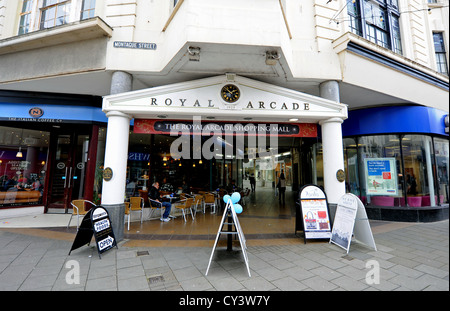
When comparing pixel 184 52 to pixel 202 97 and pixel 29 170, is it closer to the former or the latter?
pixel 202 97

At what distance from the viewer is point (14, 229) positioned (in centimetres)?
626

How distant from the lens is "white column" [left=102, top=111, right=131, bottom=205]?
530 centimetres

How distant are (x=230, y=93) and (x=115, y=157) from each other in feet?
11.5

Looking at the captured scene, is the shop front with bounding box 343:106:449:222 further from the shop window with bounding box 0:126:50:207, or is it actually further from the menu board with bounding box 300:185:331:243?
the shop window with bounding box 0:126:50:207

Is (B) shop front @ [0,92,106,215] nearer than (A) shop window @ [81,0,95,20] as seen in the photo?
No

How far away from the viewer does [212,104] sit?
226 inches

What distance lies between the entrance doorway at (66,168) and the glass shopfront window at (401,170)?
38.1 ft

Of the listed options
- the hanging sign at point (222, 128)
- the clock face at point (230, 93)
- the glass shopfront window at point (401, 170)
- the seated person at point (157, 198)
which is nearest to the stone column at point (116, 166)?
the hanging sign at point (222, 128)

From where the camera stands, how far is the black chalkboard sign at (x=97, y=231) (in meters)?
4.29

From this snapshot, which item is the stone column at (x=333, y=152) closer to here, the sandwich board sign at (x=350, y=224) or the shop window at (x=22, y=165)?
the sandwich board sign at (x=350, y=224)

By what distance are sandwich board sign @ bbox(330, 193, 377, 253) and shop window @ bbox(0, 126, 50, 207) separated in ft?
35.9

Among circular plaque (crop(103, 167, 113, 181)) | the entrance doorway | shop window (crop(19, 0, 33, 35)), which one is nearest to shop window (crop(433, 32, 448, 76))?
circular plaque (crop(103, 167, 113, 181))

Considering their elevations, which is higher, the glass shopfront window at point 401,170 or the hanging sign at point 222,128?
the hanging sign at point 222,128

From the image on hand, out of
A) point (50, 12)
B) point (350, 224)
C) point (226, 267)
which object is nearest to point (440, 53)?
point (350, 224)
